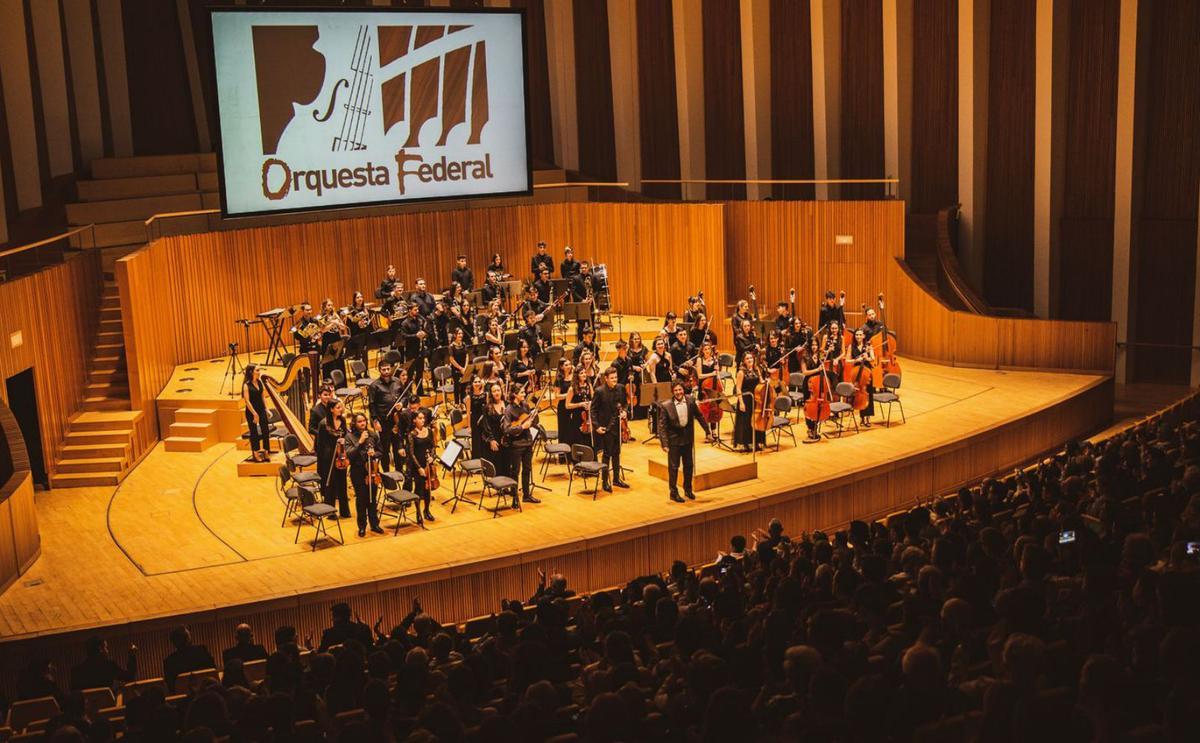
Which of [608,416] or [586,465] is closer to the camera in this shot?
[586,465]

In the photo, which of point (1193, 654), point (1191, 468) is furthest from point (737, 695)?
point (1191, 468)

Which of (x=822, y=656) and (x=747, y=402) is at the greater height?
(x=822, y=656)

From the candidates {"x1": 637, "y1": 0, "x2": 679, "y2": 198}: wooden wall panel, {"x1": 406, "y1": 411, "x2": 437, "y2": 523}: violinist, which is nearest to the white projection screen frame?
{"x1": 637, "y1": 0, "x2": 679, "y2": 198}: wooden wall panel

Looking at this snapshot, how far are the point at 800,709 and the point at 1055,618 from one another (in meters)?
1.48

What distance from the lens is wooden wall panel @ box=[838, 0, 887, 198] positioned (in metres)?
21.9

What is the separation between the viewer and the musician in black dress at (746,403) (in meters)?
13.7

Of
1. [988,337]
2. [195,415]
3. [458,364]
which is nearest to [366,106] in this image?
[458,364]

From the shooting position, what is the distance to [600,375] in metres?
13.1

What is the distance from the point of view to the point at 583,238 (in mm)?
22141

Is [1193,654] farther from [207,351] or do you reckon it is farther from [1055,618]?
[207,351]

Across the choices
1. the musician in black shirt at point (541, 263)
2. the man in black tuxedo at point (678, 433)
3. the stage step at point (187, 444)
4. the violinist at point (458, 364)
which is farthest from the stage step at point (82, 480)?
the musician in black shirt at point (541, 263)

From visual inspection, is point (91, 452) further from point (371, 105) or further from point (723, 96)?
point (723, 96)

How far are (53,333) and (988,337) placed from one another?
13.2 metres

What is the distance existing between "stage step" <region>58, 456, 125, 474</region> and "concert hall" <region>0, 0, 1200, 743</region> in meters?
0.03
